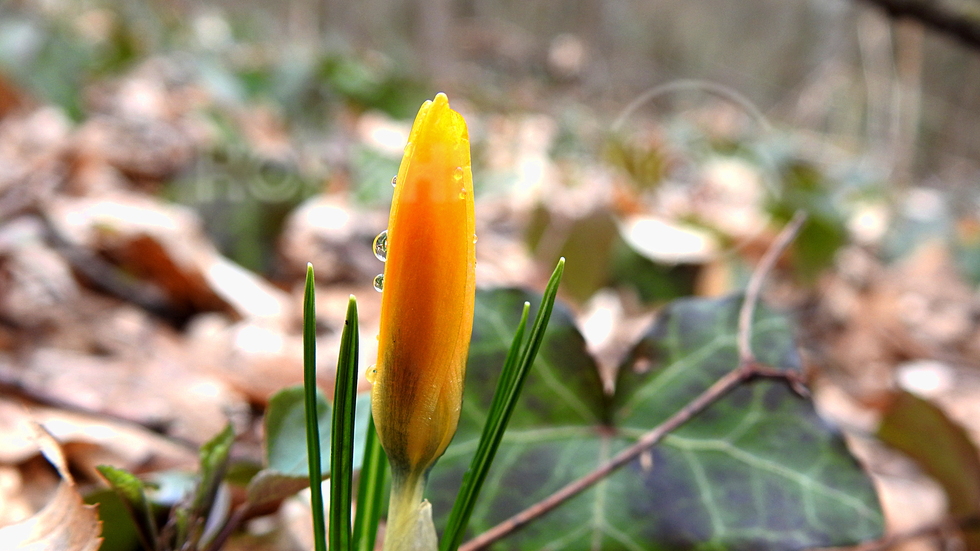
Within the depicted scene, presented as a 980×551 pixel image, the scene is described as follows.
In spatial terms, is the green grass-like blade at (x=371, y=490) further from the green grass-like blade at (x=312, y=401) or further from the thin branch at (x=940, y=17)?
the thin branch at (x=940, y=17)

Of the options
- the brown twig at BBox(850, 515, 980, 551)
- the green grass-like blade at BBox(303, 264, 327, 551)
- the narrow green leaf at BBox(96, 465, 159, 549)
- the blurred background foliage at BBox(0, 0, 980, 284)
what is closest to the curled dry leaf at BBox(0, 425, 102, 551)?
the narrow green leaf at BBox(96, 465, 159, 549)

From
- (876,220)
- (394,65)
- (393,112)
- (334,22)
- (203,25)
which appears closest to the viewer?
(876,220)

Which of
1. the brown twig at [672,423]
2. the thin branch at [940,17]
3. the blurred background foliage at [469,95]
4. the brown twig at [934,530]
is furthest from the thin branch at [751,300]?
the thin branch at [940,17]

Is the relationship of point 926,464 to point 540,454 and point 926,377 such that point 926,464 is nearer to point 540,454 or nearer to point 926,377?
point 540,454

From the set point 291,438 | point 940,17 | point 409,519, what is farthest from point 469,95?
point 409,519

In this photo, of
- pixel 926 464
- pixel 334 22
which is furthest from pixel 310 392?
pixel 334 22

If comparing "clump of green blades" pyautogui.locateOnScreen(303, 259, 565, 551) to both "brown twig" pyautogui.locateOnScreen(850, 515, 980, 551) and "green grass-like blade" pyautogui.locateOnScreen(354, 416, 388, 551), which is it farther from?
"brown twig" pyautogui.locateOnScreen(850, 515, 980, 551)
